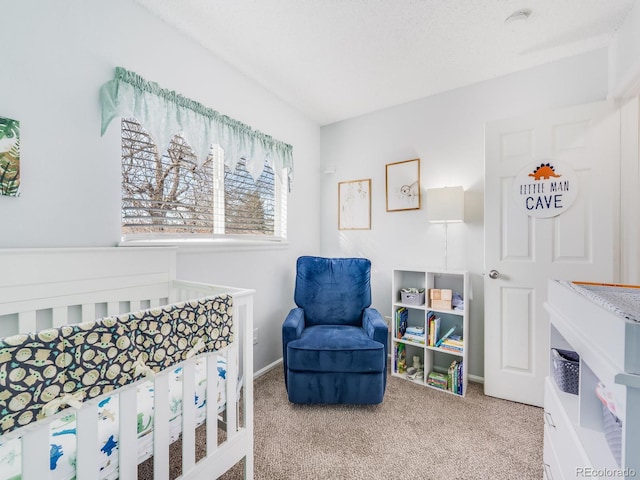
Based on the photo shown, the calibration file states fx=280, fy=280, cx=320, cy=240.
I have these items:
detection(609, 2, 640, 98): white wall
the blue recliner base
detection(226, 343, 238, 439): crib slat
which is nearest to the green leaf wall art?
detection(226, 343, 238, 439): crib slat

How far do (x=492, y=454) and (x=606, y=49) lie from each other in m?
2.64

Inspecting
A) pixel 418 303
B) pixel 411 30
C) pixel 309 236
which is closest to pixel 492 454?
pixel 418 303

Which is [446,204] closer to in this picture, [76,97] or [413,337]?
[413,337]

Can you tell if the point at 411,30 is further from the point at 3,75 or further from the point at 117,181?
the point at 3,75

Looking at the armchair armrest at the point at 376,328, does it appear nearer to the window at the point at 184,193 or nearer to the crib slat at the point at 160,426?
the window at the point at 184,193

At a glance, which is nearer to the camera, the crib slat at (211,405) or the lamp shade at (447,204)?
the crib slat at (211,405)

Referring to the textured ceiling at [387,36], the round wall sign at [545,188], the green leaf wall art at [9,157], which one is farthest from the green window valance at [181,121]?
the round wall sign at [545,188]

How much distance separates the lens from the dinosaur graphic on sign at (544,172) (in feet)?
6.14

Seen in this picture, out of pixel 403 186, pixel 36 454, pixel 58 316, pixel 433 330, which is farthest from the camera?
pixel 403 186

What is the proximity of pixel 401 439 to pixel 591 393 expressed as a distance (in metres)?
1.05

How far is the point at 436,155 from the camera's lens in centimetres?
249

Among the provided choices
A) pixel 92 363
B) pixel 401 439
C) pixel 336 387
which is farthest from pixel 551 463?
pixel 92 363

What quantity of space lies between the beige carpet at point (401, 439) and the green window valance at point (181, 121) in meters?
1.76

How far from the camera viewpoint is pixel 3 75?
3.79 ft
